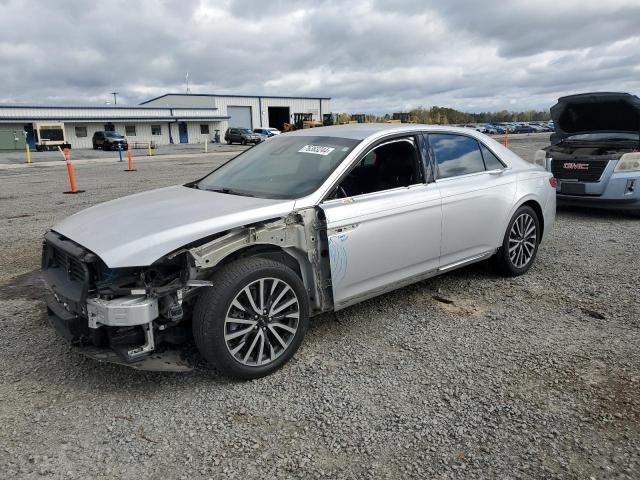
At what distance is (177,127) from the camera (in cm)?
5584

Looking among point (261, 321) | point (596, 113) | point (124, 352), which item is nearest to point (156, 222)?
point (124, 352)

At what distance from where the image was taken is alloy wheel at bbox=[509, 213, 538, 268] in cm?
507

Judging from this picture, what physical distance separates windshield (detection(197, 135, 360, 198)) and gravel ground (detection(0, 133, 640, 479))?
1203mm

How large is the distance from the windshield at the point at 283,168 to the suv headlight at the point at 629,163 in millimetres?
5713

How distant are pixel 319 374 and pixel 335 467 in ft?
2.99

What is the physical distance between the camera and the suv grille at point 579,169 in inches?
308

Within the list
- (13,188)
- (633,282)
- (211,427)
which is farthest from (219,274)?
(13,188)

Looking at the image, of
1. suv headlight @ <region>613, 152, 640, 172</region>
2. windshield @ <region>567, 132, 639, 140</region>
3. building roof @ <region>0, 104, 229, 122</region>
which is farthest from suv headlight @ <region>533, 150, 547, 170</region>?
building roof @ <region>0, 104, 229, 122</region>

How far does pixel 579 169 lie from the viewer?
8.03 meters

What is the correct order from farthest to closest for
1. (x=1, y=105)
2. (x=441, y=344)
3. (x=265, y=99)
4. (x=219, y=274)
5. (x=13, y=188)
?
(x=265, y=99) < (x=1, y=105) < (x=13, y=188) < (x=441, y=344) < (x=219, y=274)

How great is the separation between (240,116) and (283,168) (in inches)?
2479

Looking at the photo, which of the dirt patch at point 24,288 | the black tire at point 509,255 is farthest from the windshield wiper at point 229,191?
the black tire at point 509,255

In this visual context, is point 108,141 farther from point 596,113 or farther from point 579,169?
point 579,169

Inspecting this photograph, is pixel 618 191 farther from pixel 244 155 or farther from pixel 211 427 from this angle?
pixel 211 427
